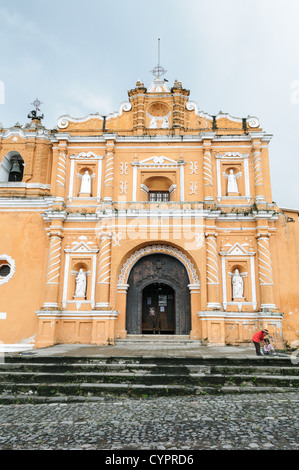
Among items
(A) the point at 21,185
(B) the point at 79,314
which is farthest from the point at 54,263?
(A) the point at 21,185

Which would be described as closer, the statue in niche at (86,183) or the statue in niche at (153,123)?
the statue in niche at (86,183)

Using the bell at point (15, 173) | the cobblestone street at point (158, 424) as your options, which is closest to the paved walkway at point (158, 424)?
the cobblestone street at point (158, 424)

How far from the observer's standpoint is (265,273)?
12.7m

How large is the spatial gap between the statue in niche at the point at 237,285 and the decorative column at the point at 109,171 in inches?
218

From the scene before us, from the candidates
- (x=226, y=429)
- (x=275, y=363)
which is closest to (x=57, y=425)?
(x=226, y=429)

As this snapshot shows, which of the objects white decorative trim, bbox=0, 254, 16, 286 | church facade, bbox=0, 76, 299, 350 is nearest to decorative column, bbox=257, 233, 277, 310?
church facade, bbox=0, 76, 299, 350

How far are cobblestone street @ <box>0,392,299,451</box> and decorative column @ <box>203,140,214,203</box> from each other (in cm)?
817

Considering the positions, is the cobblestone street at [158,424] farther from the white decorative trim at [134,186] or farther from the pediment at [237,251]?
the white decorative trim at [134,186]

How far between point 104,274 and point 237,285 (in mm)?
4888

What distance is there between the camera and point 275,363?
8125 mm

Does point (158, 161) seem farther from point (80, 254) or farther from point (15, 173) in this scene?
point (15, 173)

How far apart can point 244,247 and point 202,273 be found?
80.2 inches

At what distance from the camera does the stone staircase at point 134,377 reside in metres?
6.99
